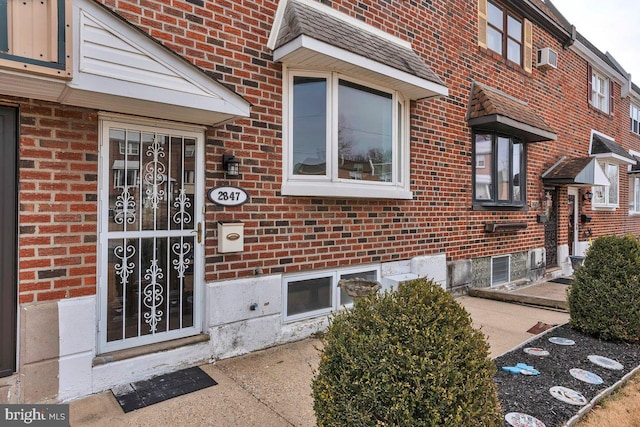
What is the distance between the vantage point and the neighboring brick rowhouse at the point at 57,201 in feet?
9.63

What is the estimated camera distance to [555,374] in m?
3.53

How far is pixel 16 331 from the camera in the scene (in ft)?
9.64

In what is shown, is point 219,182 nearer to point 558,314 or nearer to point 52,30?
point 52,30

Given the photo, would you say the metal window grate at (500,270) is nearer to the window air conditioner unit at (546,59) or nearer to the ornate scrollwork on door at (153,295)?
the window air conditioner unit at (546,59)

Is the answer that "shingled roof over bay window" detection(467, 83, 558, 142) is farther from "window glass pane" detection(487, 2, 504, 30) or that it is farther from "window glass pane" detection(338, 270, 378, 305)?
"window glass pane" detection(338, 270, 378, 305)

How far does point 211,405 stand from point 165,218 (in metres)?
1.74

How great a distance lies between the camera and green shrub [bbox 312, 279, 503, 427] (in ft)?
6.16

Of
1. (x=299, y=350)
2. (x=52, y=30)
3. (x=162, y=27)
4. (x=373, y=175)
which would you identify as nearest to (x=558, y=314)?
(x=373, y=175)

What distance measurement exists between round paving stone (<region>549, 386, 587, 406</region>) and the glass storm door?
3302mm

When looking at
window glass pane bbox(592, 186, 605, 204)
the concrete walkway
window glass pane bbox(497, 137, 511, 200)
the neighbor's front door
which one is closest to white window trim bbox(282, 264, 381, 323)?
the concrete walkway

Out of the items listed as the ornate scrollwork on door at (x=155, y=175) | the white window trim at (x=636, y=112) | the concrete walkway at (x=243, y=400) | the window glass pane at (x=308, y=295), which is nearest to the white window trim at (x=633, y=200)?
the white window trim at (x=636, y=112)

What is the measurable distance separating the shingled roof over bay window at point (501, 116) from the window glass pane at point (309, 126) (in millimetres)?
3596

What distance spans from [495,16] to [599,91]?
6.73 meters

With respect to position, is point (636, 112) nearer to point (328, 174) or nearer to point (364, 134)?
point (364, 134)
